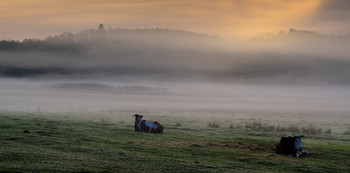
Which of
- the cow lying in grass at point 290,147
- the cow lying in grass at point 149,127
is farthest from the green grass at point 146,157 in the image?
the cow lying in grass at point 149,127

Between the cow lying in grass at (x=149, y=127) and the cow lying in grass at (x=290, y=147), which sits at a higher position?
the cow lying in grass at (x=149, y=127)

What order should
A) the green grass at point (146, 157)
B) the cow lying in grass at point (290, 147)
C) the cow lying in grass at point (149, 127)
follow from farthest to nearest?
the cow lying in grass at point (149, 127), the cow lying in grass at point (290, 147), the green grass at point (146, 157)

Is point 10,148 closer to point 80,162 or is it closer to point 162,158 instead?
point 80,162

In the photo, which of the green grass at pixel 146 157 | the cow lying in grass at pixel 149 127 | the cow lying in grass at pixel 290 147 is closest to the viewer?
the green grass at pixel 146 157

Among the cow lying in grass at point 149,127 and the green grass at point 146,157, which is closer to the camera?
the green grass at point 146,157

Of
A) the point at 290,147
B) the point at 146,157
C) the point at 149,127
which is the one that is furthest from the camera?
the point at 149,127

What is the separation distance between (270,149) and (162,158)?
1191cm

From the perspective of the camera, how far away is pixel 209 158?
27641mm

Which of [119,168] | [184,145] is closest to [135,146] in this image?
[184,145]

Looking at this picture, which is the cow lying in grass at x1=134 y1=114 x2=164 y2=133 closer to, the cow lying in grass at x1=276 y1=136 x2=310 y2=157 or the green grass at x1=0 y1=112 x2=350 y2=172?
the green grass at x1=0 y1=112 x2=350 y2=172

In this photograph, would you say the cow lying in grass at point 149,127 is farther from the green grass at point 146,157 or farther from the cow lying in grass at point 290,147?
the cow lying in grass at point 290,147

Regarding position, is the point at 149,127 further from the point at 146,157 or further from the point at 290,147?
the point at 146,157

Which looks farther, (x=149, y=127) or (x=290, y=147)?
(x=149, y=127)

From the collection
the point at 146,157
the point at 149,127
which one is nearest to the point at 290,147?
the point at 146,157
